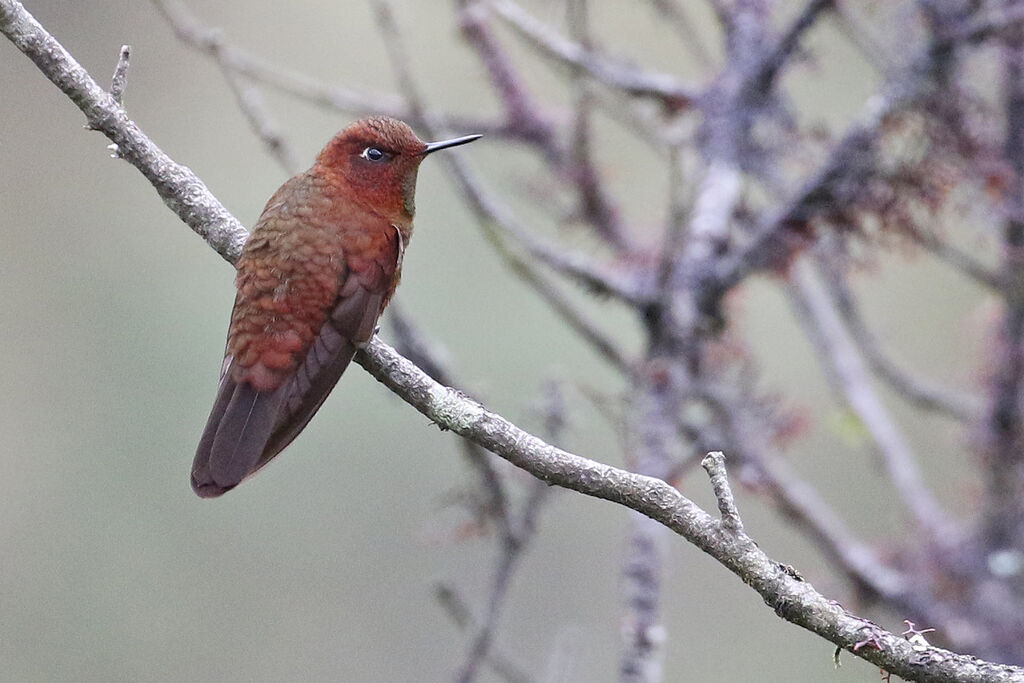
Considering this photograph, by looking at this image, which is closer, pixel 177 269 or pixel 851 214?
pixel 851 214

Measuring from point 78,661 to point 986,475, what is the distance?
14.1 feet

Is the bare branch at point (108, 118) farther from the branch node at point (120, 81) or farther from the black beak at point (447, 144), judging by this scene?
the black beak at point (447, 144)

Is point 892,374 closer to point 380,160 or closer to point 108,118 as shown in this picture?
point 380,160

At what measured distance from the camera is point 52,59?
7.63 ft

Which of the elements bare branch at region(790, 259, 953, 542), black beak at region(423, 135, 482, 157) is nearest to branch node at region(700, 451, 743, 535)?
black beak at region(423, 135, 482, 157)

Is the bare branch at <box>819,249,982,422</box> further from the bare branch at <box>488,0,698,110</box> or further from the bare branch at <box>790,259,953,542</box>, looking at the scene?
the bare branch at <box>488,0,698,110</box>

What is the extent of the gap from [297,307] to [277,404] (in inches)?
8.8

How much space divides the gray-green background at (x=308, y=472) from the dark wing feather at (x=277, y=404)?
129 inches

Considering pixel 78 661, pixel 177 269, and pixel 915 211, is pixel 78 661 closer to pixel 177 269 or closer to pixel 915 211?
pixel 177 269

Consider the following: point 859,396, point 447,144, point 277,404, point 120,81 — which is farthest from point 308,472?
point 120,81

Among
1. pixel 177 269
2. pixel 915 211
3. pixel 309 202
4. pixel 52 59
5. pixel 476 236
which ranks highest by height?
pixel 476 236

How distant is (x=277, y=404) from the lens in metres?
2.49

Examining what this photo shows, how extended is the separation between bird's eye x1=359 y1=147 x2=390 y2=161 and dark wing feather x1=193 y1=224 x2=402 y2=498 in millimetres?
415

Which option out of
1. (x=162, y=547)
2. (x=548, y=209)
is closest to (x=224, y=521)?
(x=162, y=547)
